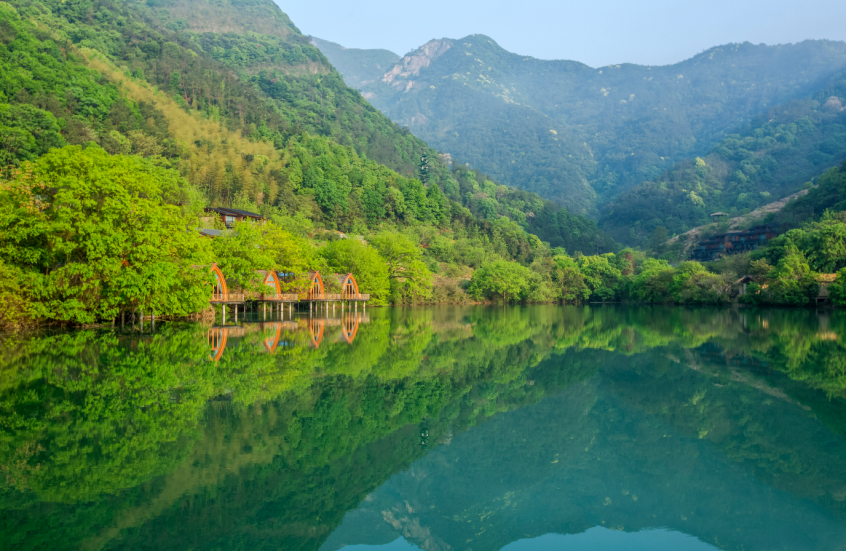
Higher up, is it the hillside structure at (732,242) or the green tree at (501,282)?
the hillside structure at (732,242)

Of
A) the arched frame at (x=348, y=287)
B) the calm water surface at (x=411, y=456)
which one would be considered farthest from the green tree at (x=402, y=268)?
the calm water surface at (x=411, y=456)

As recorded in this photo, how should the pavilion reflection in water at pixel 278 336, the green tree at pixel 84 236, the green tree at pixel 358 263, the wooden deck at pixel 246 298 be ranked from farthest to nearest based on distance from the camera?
the green tree at pixel 358 263, the wooden deck at pixel 246 298, the green tree at pixel 84 236, the pavilion reflection in water at pixel 278 336

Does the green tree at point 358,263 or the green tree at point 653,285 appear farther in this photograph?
the green tree at point 653,285

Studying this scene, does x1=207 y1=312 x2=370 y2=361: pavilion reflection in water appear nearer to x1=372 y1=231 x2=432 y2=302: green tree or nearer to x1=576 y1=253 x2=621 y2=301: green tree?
x1=372 y1=231 x2=432 y2=302: green tree

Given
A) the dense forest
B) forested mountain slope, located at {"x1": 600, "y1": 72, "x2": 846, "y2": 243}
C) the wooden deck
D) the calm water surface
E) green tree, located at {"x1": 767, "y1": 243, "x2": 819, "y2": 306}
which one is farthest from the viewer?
forested mountain slope, located at {"x1": 600, "y1": 72, "x2": 846, "y2": 243}

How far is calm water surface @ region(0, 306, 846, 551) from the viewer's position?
6.23 m

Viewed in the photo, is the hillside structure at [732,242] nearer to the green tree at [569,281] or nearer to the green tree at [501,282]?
the green tree at [569,281]

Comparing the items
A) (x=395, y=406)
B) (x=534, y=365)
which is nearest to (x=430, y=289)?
(x=534, y=365)

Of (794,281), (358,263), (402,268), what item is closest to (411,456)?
(358,263)

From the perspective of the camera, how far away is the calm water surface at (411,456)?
6.23m

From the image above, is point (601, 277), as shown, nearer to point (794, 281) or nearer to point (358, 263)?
point (794, 281)

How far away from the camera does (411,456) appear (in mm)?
8555

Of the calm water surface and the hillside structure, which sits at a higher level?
the calm water surface

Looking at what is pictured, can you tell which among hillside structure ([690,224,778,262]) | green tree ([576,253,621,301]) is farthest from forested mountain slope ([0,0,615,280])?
hillside structure ([690,224,778,262])
